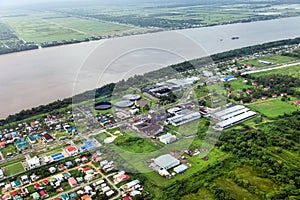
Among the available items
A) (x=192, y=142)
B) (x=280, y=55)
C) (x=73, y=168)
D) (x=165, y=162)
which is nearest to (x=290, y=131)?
(x=192, y=142)

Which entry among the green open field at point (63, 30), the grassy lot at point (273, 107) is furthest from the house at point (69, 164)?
the green open field at point (63, 30)

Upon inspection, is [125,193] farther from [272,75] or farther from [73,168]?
[272,75]

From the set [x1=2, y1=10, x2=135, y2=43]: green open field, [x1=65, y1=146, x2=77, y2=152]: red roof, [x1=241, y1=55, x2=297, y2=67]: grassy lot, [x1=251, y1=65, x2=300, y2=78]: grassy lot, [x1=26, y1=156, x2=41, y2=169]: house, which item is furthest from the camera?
[x1=2, y1=10, x2=135, y2=43]: green open field

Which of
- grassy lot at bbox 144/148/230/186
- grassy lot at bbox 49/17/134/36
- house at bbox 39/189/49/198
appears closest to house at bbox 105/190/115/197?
grassy lot at bbox 144/148/230/186

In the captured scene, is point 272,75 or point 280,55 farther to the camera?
point 280,55

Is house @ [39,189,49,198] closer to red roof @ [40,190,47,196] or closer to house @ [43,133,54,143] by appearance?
red roof @ [40,190,47,196]

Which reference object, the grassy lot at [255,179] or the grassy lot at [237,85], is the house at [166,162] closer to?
the grassy lot at [255,179]
